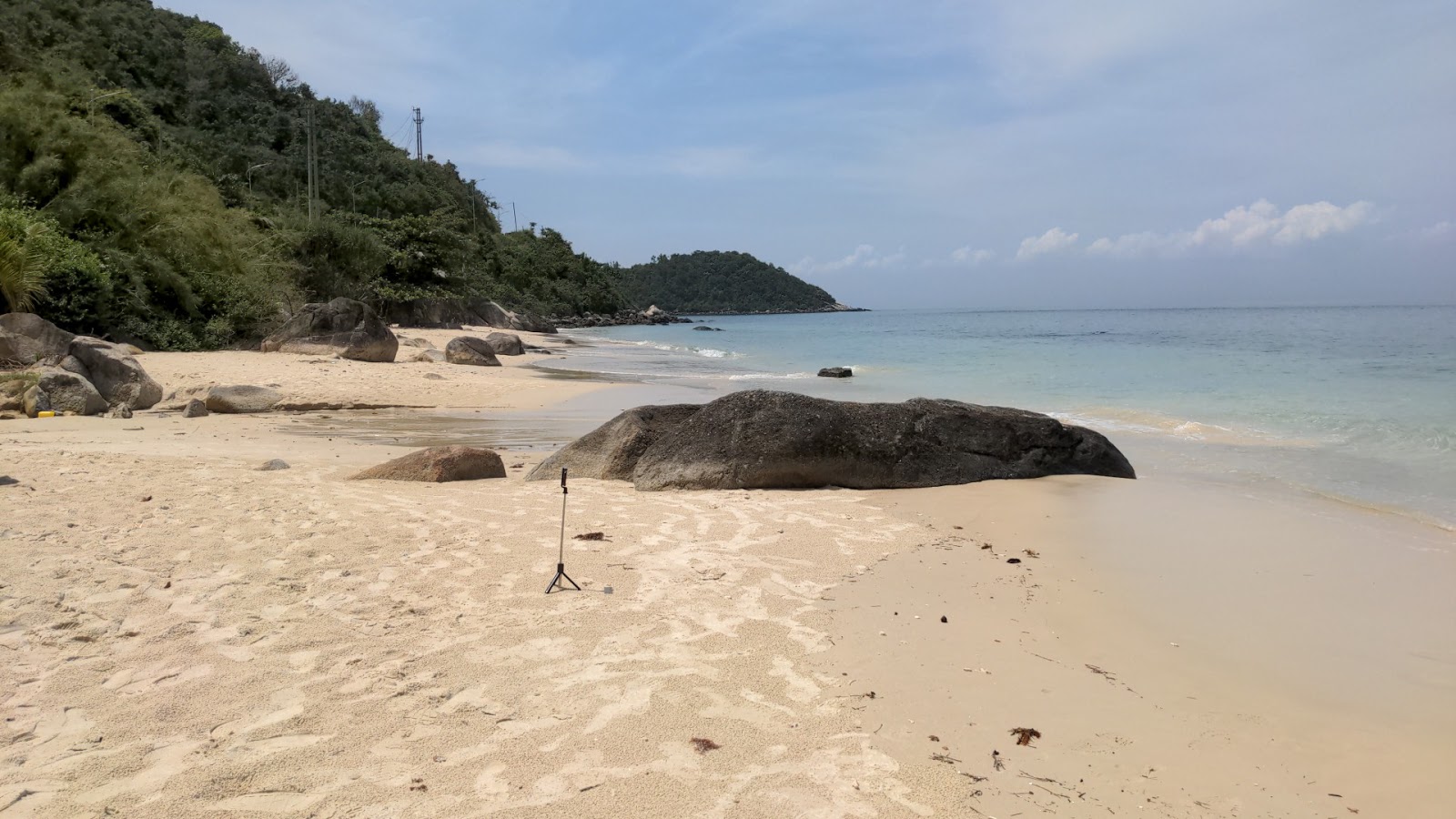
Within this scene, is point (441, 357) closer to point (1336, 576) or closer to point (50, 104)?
point (50, 104)

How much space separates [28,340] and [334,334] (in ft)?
Answer: 24.7

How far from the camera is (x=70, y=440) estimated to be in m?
8.23

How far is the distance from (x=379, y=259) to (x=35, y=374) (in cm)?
2568

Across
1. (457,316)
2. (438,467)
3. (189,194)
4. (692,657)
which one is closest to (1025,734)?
(692,657)

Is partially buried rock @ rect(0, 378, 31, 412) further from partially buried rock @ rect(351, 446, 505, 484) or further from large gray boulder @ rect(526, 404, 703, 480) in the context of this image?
large gray boulder @ rect(526, 404, 703, 480)

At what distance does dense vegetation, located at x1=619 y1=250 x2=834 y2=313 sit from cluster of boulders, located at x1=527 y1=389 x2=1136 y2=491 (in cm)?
13835

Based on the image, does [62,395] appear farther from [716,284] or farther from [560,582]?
[716,284]

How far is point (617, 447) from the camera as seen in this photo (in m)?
7.81

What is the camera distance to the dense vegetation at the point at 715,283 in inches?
5920

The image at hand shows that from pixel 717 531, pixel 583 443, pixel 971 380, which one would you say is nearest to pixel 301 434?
pixel 583 443

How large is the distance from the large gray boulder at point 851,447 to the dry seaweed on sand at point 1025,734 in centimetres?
433

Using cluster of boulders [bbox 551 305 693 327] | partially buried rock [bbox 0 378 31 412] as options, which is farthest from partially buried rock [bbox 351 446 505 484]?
cluster of boulders [bbox 551 305 693 327]

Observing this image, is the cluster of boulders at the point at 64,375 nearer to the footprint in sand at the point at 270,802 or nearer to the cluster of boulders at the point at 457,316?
the footprint in sand at the point at 270,802

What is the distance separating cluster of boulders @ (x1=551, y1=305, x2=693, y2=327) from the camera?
7438 centimetres
